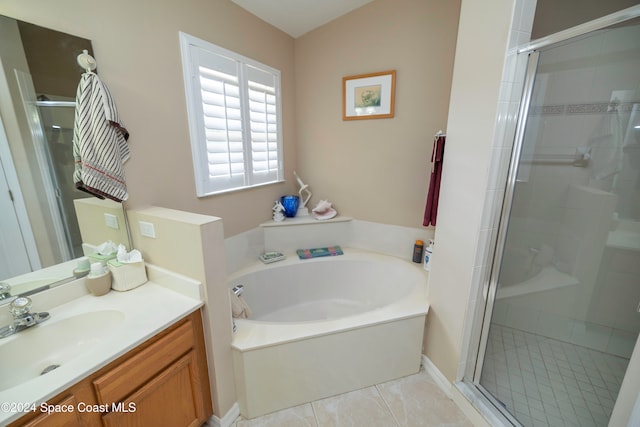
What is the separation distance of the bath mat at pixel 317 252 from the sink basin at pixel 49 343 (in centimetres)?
151

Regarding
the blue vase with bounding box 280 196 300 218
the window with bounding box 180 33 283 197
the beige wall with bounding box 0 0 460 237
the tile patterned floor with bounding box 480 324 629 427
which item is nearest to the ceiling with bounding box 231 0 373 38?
the beige wall with bounding box 0 0 460 237

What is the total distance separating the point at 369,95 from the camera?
7.52 feet

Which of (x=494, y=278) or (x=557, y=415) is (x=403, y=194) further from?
(x=557, y=415)

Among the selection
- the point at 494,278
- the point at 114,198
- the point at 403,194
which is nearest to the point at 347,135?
the point at 403,194

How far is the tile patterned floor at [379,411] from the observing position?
147 centimetres

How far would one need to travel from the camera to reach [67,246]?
1203 millimetres

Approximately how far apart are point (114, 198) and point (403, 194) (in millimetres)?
2088

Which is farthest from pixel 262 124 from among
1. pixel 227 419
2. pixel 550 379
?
pixel 550 379

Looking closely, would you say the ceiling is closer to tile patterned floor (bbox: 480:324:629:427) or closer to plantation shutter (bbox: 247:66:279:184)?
plantation shutter (bbox: 247:66:279:184)

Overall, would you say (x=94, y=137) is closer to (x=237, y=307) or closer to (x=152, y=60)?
(x=152, y=60)

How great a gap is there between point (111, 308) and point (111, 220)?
1.55ft

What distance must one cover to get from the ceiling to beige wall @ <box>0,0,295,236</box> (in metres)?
0.11

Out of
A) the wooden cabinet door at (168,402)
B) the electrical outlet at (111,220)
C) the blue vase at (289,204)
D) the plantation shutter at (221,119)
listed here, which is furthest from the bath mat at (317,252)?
the electrical outlet at (111,220)

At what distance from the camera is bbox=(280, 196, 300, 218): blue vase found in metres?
2.58
